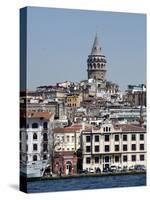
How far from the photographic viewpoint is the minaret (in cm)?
963

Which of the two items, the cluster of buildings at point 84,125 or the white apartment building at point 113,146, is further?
the white apartment building at point 113,146

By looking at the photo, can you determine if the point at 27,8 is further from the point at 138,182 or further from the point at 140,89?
the point at 138,182

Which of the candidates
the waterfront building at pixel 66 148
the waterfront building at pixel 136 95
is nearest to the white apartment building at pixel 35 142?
the waterfront building at pixel 66 148

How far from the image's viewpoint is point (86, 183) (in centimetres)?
955

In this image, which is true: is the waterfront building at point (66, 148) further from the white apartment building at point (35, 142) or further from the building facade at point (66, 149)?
the white apartment building at point (35, 142)

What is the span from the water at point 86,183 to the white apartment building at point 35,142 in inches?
6.7

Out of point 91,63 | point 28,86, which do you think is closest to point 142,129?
point 91,63

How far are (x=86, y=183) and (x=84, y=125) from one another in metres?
0.79

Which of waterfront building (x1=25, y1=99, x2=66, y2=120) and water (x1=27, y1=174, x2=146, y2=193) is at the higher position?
waterfront building (x1=25, y1=99, x2=66, y2=120)

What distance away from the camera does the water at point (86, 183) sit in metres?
9.27

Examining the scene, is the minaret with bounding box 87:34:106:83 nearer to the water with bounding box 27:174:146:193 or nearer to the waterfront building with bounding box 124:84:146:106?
the waterfront building with bounding box 124:84:146:106

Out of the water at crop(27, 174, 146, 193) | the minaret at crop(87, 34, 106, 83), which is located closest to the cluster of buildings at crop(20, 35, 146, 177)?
the minaret at crop(87, 34, 106, 83)

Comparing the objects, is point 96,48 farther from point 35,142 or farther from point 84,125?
point 35,142

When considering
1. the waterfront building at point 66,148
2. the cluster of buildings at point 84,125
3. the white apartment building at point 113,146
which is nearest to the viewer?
the cluster of buildings at point 84,125
